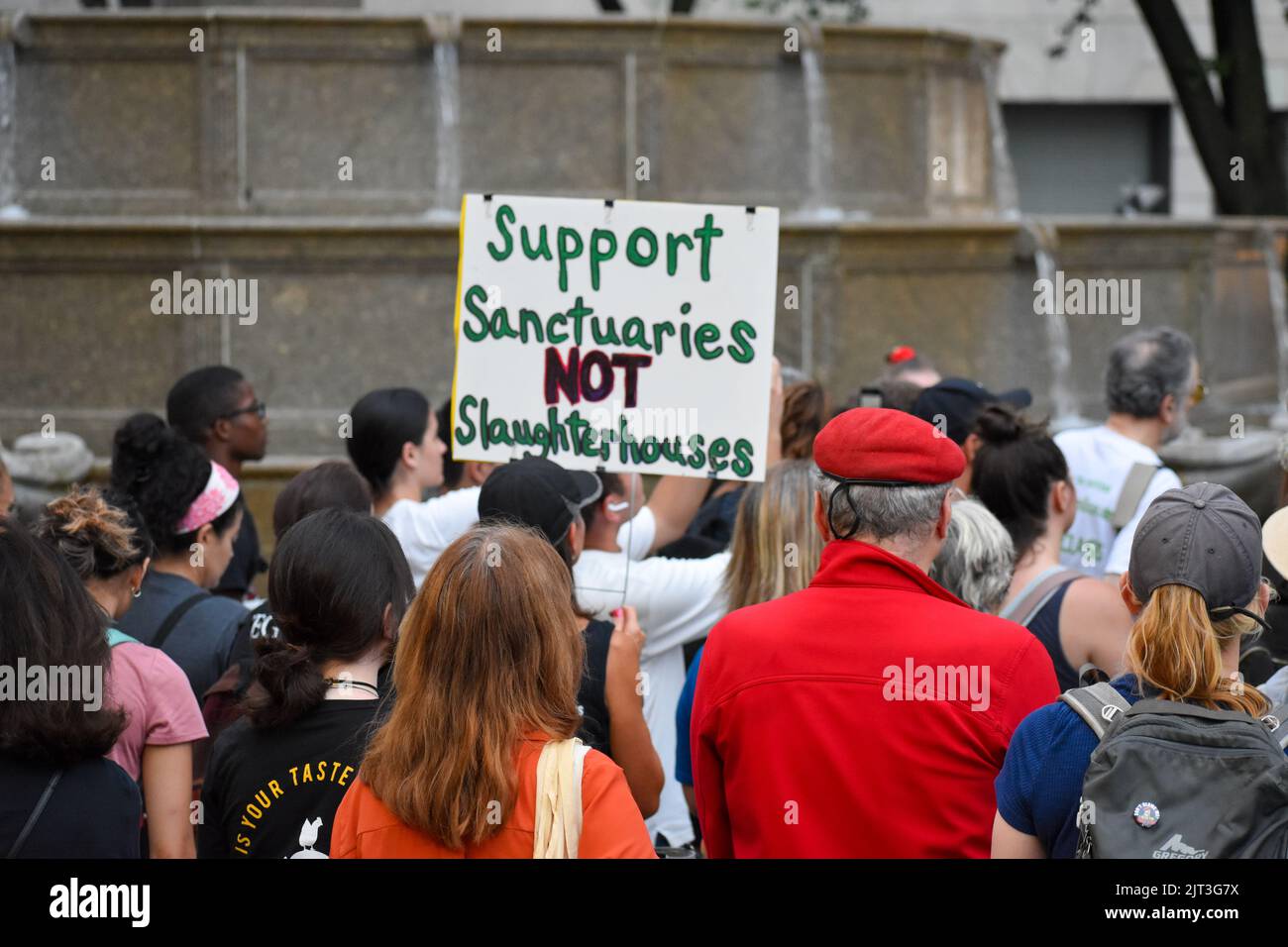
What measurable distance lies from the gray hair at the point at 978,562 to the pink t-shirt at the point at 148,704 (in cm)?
170

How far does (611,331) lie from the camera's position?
438 cm

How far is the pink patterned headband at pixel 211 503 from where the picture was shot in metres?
4.26

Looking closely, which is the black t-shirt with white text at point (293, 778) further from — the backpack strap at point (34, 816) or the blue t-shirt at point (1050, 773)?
the blue t-shirt at point (1050, 773)

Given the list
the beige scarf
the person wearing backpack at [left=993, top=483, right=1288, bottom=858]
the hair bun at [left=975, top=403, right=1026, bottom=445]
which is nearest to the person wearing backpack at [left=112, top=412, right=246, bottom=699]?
the beige scarf

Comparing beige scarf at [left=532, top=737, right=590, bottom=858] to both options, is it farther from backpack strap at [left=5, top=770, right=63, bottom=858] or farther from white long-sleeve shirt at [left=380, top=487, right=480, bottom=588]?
white long-sleeve shirt at [left=380, top=487, right=480, bottom=588]

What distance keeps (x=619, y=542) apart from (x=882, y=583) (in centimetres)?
166

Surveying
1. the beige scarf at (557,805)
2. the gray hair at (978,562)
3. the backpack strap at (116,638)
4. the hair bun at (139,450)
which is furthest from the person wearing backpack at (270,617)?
the gray hair at (978,562)

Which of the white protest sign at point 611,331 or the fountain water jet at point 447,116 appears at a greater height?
the fountain water jet at point 447,116

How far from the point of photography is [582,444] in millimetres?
4391

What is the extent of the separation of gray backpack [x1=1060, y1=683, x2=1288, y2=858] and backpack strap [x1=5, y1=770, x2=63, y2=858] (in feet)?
5.56

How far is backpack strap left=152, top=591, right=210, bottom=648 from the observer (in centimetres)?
388

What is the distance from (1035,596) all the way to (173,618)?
2086 mm

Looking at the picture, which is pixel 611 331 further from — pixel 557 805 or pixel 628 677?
pixel 557 805

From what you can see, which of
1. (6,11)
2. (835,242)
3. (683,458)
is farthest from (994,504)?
(6,11)
